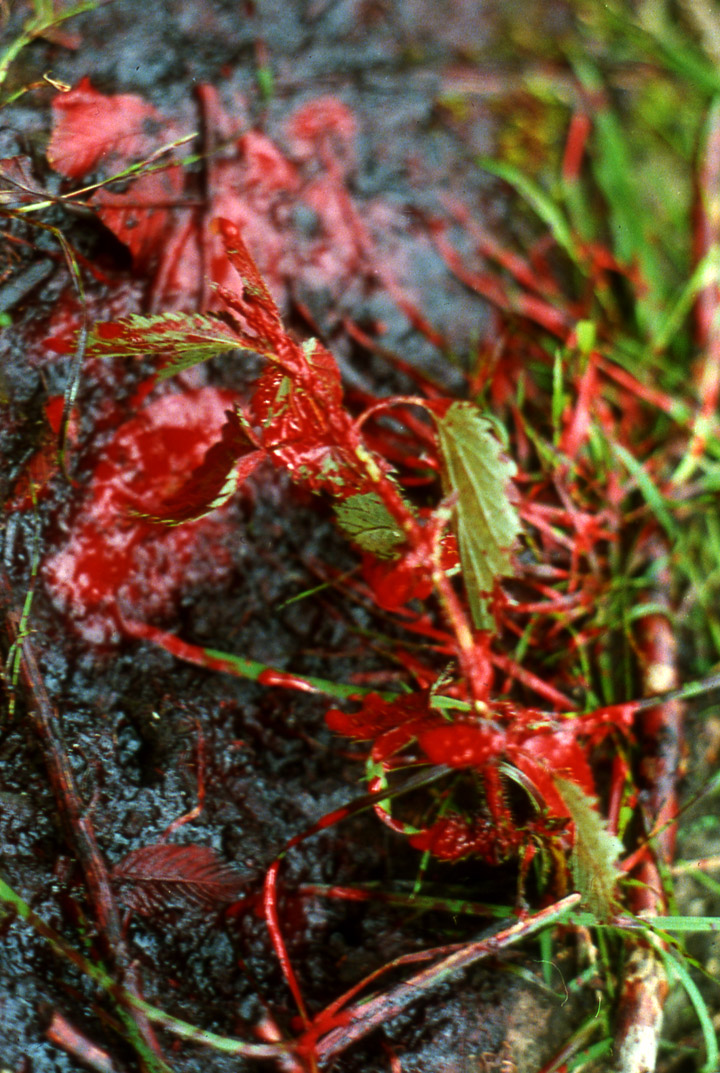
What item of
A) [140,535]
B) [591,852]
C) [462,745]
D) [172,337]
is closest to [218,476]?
[172,337]

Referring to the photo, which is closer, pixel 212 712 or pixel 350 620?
pixel 212 712

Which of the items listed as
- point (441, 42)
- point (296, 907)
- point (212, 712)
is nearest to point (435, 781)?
point (296, 907)

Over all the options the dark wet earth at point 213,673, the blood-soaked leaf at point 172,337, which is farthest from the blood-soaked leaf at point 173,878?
the blood-soaked leaf at point 172,337

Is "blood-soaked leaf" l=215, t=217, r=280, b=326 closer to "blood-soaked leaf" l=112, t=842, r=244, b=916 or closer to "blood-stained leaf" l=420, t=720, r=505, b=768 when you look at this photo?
"blood-stained leaf" l=420, t=720, r=505, b=768

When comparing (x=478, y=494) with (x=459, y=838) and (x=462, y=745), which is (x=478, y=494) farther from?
(x=459, y=838)

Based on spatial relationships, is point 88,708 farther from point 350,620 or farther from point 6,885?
point 350,620

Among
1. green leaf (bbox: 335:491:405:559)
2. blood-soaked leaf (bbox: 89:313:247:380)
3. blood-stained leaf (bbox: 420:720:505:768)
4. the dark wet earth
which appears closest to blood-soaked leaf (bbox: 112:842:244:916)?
the dark wet earth

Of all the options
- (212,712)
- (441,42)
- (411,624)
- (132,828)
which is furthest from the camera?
(441,42)

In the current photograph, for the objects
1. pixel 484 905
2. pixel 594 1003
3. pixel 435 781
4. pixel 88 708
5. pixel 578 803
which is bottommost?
pixel 594 1003
